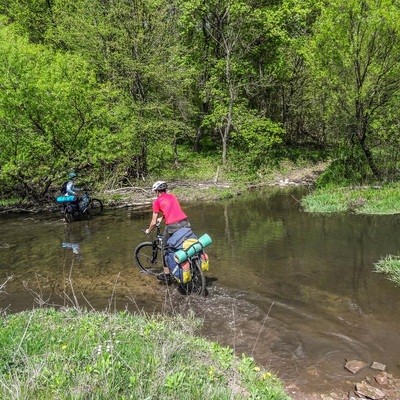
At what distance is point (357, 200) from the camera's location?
14.9 meters

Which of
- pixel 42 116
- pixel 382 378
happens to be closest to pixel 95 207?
pixel 42 116

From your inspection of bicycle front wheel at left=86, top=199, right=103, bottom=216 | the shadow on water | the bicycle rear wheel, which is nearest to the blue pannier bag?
the bicycle rear wheel

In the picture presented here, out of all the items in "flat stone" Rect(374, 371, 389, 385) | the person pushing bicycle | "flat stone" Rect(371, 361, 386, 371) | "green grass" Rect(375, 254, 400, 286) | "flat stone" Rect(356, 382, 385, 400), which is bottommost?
"green grass" Rect(375, 254, 400, 286)

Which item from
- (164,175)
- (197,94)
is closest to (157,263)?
(164,175)

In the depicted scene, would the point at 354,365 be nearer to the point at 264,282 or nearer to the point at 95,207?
the point at 264,282

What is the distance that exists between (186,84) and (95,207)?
1226 centimetres

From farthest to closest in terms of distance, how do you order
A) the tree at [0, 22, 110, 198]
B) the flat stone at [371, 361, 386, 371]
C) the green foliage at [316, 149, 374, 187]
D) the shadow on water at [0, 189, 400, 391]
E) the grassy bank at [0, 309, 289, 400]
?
the green foliage at [316, 149, 374, 187]
the tree at [0, 22, 110, 198]
the shadow on water at [0, 189, 400, 391]
the flat stone at [371, 361, 386, 371]
the grassy bank at [0, 309, 289, 400]

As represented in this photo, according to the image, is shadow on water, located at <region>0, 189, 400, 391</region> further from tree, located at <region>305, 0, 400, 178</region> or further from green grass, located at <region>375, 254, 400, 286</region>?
tree, located at <region>305, 0, 400, 178</region>

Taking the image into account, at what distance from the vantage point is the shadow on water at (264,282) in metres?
5.43

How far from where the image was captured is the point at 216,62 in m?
27.9

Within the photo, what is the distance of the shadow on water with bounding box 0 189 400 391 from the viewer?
5.43 m

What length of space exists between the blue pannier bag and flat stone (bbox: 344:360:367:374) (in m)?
3.24

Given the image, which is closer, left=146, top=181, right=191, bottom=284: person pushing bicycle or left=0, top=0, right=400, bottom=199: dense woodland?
left=146, top=181, right=191, bottom=284: person pushing bicycle

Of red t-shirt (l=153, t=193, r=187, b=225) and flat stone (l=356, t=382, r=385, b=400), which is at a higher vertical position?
red t-shirt (l=153, t=193, r=187, b=225)
